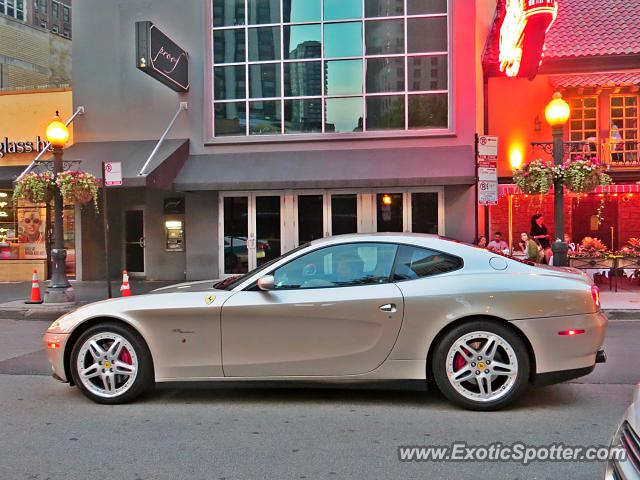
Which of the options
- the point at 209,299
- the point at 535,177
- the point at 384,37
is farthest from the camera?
the point at 384,37

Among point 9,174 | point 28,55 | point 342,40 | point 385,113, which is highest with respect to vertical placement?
point 28,55

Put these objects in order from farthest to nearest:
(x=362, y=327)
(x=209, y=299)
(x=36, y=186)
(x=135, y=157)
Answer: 1. (x=135, y=157)
2. (x=36, y=186)
3. (x=209, y=299)
4. (x=362, y=327)

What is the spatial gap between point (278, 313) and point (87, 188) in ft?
28.3

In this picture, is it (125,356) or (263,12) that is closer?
(125,356)

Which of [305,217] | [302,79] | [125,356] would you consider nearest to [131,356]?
[125,356]

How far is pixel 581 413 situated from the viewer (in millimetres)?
4555

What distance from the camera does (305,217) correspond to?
48.5ft

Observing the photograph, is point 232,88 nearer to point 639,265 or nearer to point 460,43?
point 460,43

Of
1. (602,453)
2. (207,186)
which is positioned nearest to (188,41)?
(207,186)

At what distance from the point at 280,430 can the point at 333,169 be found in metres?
10.1

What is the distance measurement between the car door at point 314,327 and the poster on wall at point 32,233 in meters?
13.8

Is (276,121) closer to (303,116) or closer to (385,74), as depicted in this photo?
(303,116)

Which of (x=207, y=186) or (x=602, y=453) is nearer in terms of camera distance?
(x=602, y=453)

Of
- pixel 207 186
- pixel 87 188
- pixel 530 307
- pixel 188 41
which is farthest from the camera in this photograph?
pixel 188 41
